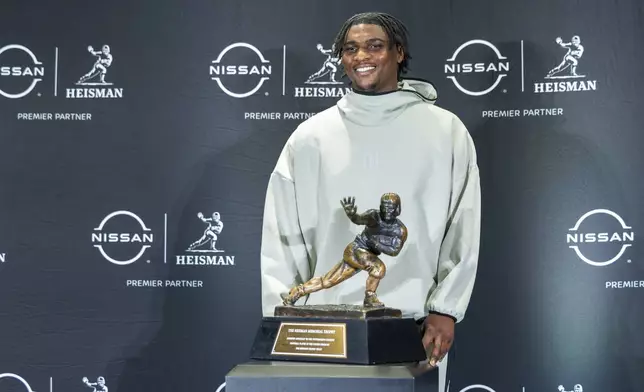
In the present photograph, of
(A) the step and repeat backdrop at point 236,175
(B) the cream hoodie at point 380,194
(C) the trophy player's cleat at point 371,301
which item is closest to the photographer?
(C) the trophy player's cleat at point 371,301

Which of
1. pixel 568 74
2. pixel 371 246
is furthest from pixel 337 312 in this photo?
pixel 568 74

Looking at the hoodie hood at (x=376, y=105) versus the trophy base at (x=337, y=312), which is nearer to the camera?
the trophy base at (x=337, y=312)

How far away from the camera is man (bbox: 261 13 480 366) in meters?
2.32

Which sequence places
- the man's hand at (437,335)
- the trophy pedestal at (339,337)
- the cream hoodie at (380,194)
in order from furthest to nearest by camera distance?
the cream hoodie at (380,194), the man's hand at (437,335), the trophy pedestal at (339,337)

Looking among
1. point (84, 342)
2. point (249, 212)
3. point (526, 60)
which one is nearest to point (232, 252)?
point (249, 212)

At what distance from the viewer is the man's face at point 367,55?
237 cm

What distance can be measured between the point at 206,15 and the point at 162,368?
1.35m

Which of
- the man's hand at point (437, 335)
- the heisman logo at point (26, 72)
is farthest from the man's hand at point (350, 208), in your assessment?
the heisman logo at point (26, 72)

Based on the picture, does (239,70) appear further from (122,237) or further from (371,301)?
(371,301)

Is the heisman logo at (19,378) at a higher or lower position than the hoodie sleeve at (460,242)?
lower

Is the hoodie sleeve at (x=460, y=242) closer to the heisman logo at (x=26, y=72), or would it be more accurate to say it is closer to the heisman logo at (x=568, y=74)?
the heisman logo at (x=568, y=74)

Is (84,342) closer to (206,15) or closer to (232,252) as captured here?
(232,252)

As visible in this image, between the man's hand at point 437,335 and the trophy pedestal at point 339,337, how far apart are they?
0.74ft

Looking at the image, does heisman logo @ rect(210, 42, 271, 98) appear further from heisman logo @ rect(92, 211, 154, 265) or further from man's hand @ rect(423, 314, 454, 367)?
man's hand @ rect(423, 314, 454, 367)
